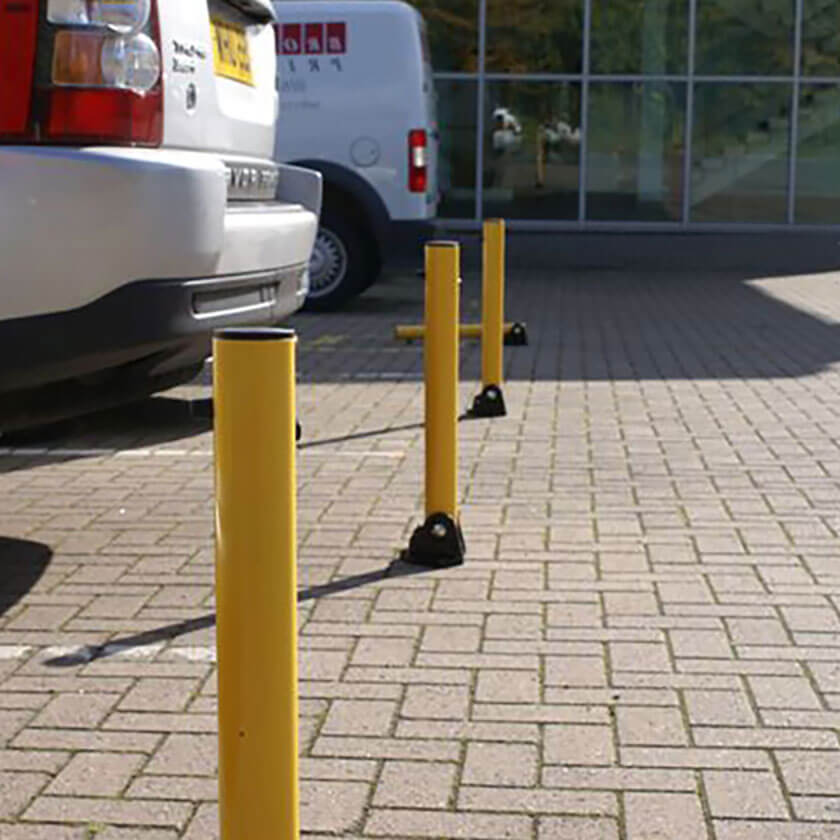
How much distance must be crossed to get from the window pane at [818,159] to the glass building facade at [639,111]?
0.02 metres

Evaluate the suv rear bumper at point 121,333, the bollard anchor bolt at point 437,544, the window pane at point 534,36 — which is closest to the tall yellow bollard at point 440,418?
the bollard anchor bolt at point 437,544

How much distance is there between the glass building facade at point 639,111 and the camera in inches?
779

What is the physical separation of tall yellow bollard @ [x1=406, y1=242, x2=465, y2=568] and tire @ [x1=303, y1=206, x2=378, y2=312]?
8.26 metres

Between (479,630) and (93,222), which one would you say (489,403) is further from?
(93,222)

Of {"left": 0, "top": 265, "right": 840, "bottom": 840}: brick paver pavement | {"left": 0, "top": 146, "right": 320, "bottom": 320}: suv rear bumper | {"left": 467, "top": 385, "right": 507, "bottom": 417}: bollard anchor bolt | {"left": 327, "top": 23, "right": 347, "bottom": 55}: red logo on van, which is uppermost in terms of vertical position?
{"left": 327, "top": 23, "right": 347, "bottom": 55}: red logo on van

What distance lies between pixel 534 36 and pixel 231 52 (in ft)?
48.1

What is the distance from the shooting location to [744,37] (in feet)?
65.2

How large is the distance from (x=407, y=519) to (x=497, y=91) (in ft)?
47.7

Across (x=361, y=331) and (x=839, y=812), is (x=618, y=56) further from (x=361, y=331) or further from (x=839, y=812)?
(x=839, y=812)

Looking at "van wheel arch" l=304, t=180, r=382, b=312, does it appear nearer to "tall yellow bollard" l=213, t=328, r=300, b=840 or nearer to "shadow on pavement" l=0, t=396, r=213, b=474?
"shadow on pavement" l=0, t=396, r=213, b=474

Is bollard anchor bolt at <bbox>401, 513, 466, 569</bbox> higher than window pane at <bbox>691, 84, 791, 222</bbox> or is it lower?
lower

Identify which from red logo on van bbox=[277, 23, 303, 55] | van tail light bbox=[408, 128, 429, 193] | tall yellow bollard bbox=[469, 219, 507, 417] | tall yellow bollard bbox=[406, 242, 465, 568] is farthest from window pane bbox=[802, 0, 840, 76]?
tall yellow bollard bbox=[406, 242, 465, 568]

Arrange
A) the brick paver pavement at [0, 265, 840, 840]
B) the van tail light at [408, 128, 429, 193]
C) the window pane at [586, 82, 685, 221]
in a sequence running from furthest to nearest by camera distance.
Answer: the window pane at [586, 82, 685, 221], the van tail light at [408, 128, 429, 193], the brick paver pavement at [0, 265, 840, 840]

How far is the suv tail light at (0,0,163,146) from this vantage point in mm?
4449
